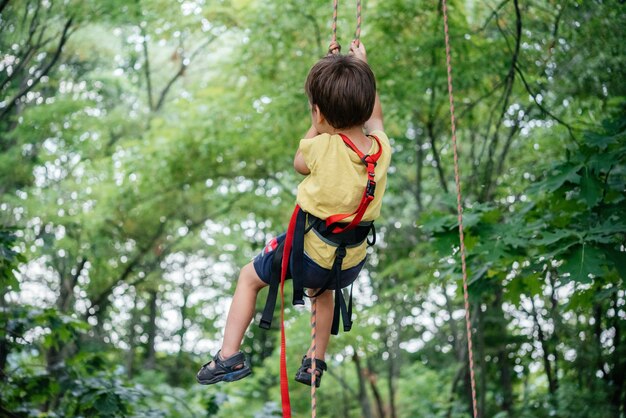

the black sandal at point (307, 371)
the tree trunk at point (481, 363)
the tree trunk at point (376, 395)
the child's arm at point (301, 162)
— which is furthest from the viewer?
the tree trunk at point (376, 395)

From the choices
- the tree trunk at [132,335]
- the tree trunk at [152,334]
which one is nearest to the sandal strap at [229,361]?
the tree trunk at [132,335]

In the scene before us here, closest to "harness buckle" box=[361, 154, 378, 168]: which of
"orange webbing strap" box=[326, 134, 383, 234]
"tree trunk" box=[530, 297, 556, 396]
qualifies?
"orange webbing strap" box=[326, 134, 383, 234]

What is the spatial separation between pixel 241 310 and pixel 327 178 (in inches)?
23.5

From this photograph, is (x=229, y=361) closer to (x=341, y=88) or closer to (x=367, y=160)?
(x=367, y=160)

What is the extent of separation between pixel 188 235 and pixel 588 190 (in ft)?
27.7

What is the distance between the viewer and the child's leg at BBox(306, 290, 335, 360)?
2793 millimetres

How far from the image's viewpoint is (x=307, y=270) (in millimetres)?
2605

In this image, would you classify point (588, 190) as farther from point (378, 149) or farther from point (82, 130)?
point (82, 130)

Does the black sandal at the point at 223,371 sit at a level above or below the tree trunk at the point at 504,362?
below

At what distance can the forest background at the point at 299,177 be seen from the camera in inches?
172

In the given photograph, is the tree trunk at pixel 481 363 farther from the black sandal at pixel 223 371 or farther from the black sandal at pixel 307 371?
the black sandal at pixel 223 371

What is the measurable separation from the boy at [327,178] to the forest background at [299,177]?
1.16 meters

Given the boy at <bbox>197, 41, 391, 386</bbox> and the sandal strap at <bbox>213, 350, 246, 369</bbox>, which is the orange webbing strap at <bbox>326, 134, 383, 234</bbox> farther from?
the sandal strap at <bbox>213, 350, 246, 369</bbox>

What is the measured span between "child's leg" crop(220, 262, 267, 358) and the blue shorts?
0.04 metres
